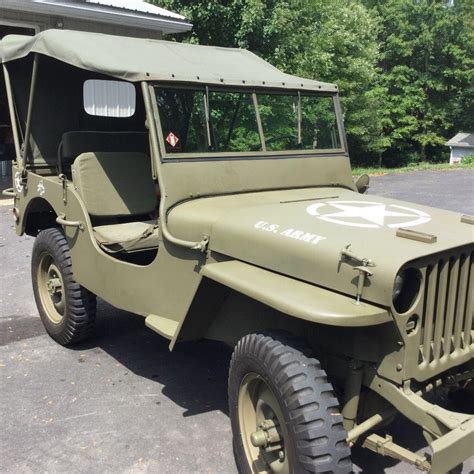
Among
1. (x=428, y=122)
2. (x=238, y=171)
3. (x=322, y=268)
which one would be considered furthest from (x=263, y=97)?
(x=428, y=122)

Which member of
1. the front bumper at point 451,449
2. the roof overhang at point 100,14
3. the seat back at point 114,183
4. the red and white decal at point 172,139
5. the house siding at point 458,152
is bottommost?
the house siding at point 458,152

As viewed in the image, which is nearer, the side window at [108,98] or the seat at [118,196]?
the side window at [108,98]

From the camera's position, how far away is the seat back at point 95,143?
4.43 m

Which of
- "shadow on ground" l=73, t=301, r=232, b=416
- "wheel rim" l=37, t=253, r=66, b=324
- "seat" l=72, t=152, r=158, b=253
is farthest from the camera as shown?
"wheel rim" l=37, t=253, r=66, b=324

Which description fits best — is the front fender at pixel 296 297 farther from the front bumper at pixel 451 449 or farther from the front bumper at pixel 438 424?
the front bumper at pixel 451 449

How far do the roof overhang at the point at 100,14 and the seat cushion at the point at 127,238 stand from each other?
674 cm

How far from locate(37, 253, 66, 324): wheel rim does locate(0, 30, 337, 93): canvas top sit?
4.89ft

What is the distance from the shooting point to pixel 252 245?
263 cm

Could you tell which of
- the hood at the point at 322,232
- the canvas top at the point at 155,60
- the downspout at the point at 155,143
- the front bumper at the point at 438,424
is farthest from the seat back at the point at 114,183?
the front bumper at the point at 438,424

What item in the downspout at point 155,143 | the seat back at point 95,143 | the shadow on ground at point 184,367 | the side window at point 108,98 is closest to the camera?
the shadow on ground at point 184,367

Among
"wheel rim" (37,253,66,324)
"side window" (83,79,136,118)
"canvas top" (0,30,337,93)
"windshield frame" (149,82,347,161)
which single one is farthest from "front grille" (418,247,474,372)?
"wheel rim" (37,253,66,324)

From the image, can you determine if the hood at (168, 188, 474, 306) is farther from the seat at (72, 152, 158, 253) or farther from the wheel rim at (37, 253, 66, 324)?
the wheel rim at (37, 253, 66, 324)

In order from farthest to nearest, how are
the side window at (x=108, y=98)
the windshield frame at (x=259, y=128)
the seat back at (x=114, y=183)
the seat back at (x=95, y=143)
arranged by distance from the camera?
the seat back at (x=95, y=143) < the seat back at (x=114, y=183) < the side window at (x=108, y=98) < the windshield frame at (x=259, y=128)

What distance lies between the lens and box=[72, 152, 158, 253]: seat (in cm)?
368
